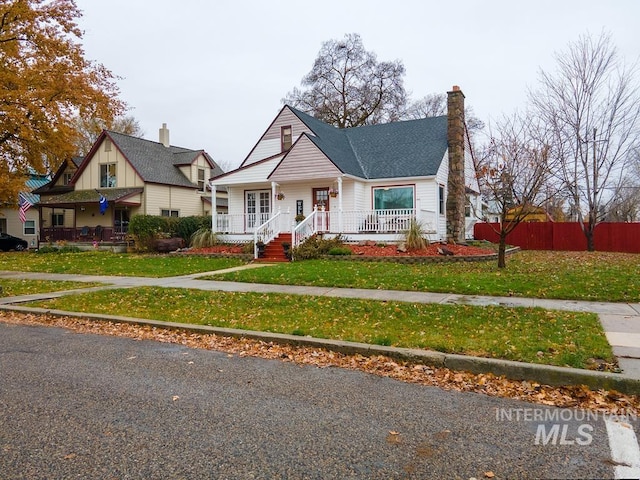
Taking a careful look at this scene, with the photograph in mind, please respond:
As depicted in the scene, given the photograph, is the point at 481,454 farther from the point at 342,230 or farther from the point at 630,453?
the point at 342,230

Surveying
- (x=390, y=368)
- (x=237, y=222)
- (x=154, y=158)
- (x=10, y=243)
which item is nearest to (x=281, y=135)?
(x=237, y=222)

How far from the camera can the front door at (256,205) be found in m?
22.2

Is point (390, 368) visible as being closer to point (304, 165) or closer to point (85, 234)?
point (304, 165)

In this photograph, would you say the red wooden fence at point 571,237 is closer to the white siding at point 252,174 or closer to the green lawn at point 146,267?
the white siding at point 252,174

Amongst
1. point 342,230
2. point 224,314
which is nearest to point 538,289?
point 224,314

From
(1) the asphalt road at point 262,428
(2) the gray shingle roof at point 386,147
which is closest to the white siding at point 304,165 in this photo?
(2) the gray shingle roof at point 386,147

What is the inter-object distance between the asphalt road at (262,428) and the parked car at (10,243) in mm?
31958

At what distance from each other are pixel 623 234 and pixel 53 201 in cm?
3517

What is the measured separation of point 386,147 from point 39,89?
18.8 meters

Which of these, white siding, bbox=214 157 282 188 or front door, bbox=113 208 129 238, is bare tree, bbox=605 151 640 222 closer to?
white siding, bbox=214 157 282 188

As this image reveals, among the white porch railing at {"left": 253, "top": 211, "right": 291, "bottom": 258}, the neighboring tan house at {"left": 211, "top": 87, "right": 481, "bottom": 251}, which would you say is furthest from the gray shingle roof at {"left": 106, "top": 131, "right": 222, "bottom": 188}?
the white porch railing at {"left": 253, "top": 211, "right": 291, "bottom": 258}

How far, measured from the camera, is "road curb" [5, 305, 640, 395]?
4.34m

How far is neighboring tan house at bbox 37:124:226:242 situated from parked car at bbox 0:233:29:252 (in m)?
Result: 2.10

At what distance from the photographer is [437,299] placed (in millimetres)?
8766
